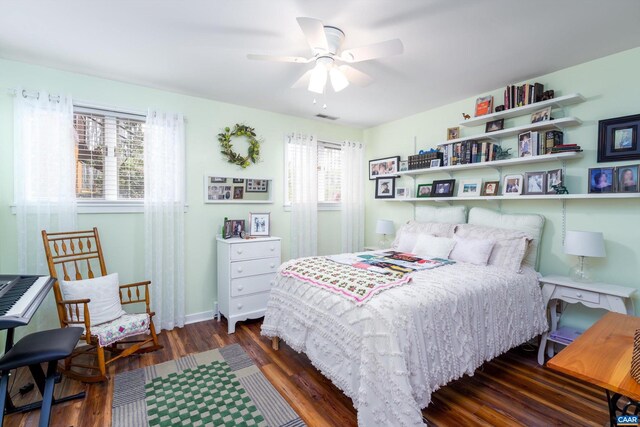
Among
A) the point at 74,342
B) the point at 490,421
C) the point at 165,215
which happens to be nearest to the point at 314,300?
the point at 490,421

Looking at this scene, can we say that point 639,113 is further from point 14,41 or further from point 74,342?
point 14,41

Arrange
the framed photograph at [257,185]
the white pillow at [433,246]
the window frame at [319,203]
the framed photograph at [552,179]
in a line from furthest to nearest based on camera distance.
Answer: the window frame at [319,203] → the framed photograph at [257,185] → the white pillow at [433,246] → the framed photograph at [552,179]

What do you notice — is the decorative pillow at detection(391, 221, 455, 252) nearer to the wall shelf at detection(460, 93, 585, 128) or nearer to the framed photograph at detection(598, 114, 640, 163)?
the wall shelf at detection(460, 93, 585, 128)

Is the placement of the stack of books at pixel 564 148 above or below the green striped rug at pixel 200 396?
above

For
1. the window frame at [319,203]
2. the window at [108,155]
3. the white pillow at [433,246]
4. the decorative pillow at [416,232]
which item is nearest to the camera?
the window at [108,155]

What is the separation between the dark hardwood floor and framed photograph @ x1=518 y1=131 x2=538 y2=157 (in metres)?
1.88

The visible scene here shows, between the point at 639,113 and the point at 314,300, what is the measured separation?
2928 millimetres

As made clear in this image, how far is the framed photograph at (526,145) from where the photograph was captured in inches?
109

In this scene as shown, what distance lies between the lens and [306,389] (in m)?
2.14

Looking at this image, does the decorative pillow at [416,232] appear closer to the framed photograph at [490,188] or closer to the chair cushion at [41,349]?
the framed photograph at [490,188]

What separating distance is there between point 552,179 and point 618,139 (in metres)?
0.51

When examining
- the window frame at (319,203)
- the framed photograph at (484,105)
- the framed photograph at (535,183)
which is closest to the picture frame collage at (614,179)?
the framed photograph at (535,183)

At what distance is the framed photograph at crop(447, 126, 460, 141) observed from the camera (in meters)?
3.50

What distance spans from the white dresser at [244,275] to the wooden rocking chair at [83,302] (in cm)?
76
